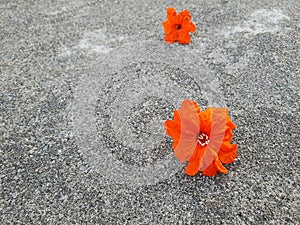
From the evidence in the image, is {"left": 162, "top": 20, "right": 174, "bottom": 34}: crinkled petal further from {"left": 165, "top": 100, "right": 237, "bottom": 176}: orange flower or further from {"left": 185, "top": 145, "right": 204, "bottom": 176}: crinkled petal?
{"left": 185, "top": 145, "right": 204, "bottom": 176}: crinkled petal

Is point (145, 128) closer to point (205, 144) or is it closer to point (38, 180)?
point (205, 144)

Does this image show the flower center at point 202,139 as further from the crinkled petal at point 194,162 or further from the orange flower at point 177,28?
the orange flower at point 177,28

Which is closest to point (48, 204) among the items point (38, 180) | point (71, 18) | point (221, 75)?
point (38, 180)

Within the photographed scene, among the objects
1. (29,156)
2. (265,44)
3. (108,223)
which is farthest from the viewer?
(265,44)

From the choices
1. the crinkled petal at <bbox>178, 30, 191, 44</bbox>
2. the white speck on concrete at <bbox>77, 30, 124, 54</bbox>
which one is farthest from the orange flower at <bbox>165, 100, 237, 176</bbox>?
the white speck on concrete at <bbox>77, 30, 124, 54</bbox>

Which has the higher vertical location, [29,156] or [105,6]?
[105,6]

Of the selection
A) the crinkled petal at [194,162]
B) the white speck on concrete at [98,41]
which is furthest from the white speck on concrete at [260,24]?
the crinkled petal at [194,162]

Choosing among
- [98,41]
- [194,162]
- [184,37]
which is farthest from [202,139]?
[98,41]
